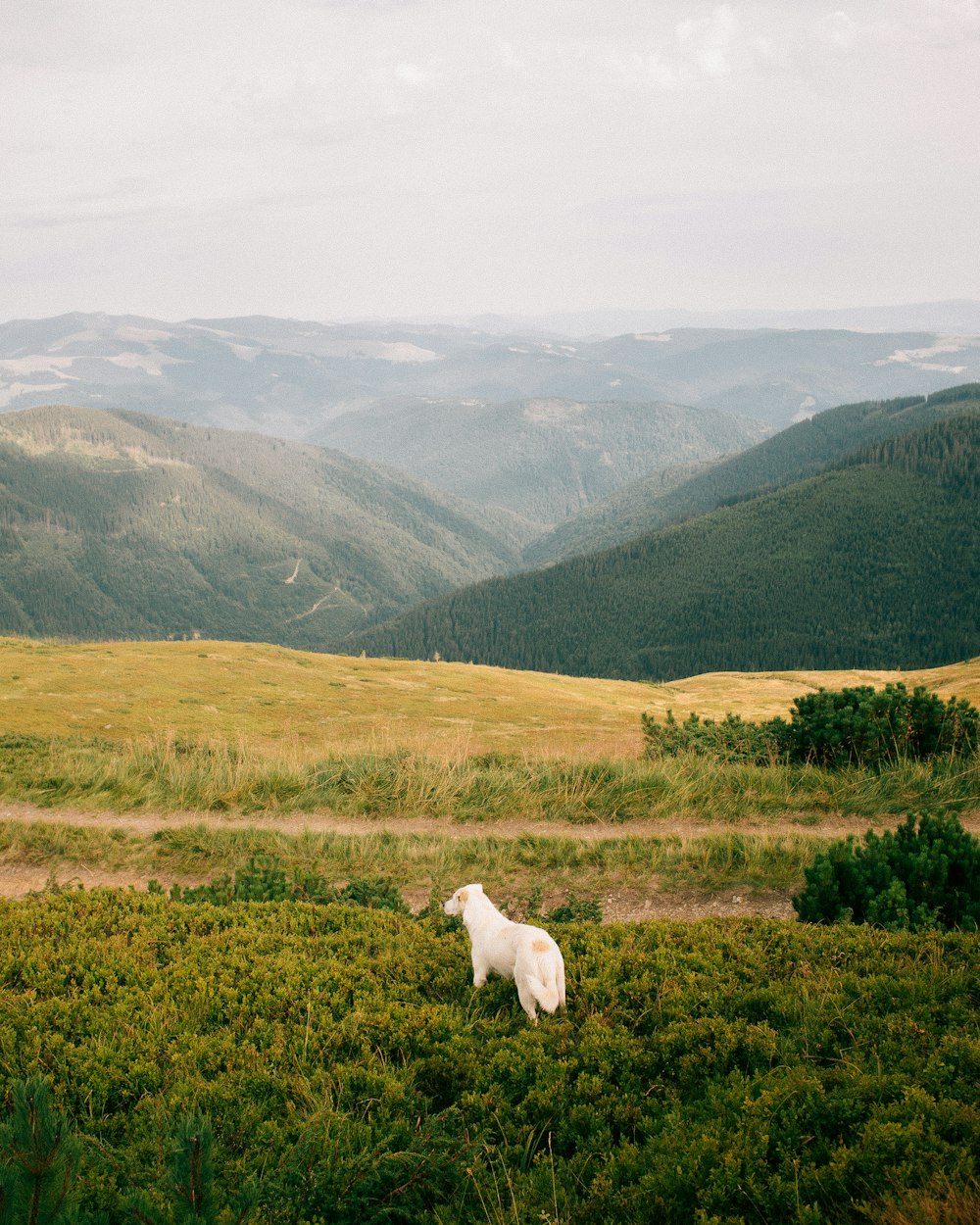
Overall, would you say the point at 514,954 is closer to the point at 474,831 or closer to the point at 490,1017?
the point at 490,1017

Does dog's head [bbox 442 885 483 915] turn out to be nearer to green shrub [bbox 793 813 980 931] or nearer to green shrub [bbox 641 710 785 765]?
green shrub [bbox 793 813 980 931]

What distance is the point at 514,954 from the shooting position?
26.0 feet

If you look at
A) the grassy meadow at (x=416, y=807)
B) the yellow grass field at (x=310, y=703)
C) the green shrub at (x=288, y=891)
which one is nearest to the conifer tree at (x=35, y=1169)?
the green shrub at (x=288, y=891)

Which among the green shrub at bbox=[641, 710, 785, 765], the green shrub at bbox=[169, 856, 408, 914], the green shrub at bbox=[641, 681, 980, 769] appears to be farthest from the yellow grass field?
the green shrub at bbox=[169, 856, 408, 914]

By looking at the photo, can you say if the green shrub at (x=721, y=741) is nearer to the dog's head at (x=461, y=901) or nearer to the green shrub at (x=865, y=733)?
the green shrub at (x=865, y=733)

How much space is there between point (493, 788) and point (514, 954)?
8.73m

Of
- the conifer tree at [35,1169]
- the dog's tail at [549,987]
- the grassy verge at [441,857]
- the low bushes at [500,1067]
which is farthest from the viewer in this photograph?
the grassy verge at [441,857]

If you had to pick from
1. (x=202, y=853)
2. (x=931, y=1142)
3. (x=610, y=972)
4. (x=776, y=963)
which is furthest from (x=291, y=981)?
(x=202, y=853)

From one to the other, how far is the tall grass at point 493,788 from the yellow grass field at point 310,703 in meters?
1.96

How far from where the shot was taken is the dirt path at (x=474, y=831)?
37.8ft

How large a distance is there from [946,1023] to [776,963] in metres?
1.62

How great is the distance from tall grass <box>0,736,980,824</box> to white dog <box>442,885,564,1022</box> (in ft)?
22.3

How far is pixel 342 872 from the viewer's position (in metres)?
13.1

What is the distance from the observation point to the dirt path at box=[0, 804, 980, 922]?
1152 cm
